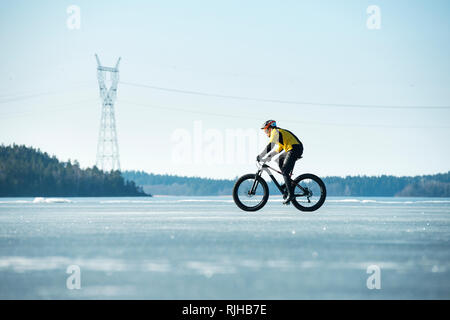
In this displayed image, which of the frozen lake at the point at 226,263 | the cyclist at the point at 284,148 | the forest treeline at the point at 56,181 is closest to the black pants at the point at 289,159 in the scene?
the cyclist at the point at 284,148

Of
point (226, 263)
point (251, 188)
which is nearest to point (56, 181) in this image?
point (251, 188)

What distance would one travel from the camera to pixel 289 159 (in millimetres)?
15859

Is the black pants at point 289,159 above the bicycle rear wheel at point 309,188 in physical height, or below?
above

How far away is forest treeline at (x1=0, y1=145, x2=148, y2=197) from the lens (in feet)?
424

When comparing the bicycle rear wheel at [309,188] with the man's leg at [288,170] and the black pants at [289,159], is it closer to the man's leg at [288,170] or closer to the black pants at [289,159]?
the man's leg at [288,170]

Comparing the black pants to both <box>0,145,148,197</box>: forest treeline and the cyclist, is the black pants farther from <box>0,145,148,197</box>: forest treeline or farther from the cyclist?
<box>0,145,148,197</box>: forest treeline

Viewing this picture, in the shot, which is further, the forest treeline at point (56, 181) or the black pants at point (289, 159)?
the forest treeline at point (56, 181)

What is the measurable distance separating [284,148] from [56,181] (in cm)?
12495

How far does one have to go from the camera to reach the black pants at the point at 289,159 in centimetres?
1580

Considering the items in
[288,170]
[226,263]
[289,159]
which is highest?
[289,159]

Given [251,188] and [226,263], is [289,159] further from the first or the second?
[226,263]

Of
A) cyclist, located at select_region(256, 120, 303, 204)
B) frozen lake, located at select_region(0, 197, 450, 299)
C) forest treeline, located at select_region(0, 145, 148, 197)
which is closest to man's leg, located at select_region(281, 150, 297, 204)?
cyclist, located at select_region(256, 120, 303, 204)
